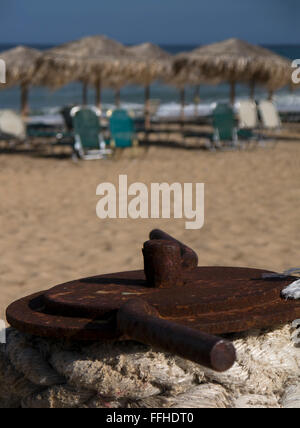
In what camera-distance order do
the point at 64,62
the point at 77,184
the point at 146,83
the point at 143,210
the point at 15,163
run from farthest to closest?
the point at 146,83, the point at 64,62, the point at 15,163, the point at 77,184, the point at 143,210

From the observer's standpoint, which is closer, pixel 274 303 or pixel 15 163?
pixel 274 303

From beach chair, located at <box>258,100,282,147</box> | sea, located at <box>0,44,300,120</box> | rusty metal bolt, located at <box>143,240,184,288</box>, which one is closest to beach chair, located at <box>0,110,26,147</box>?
beach chair, located at <box>258,100,282,147</box>

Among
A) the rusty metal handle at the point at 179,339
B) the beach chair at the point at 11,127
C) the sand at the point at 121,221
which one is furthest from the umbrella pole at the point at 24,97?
the rusty metal handle at the point at 179,339

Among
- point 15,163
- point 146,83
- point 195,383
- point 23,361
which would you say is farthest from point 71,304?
point 146,83

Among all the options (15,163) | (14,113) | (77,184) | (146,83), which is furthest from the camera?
(146,83)

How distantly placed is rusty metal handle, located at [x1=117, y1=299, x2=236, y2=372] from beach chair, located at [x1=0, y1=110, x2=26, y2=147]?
36.1ft

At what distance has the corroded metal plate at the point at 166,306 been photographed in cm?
149

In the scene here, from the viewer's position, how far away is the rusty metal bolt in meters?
1.65

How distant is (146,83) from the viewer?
15484 millimetres

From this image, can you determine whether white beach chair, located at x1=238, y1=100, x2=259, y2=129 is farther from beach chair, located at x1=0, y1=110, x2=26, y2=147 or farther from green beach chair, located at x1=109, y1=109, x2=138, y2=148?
beach chair, located at x1=0, y1=110, x2=26, y2=147

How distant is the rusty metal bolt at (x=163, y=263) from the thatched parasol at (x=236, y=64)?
14248 millimetres

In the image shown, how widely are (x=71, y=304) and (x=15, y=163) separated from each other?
29.5ft

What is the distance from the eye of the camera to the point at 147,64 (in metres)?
14.7

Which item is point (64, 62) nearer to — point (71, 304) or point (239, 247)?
point (239, 247)
